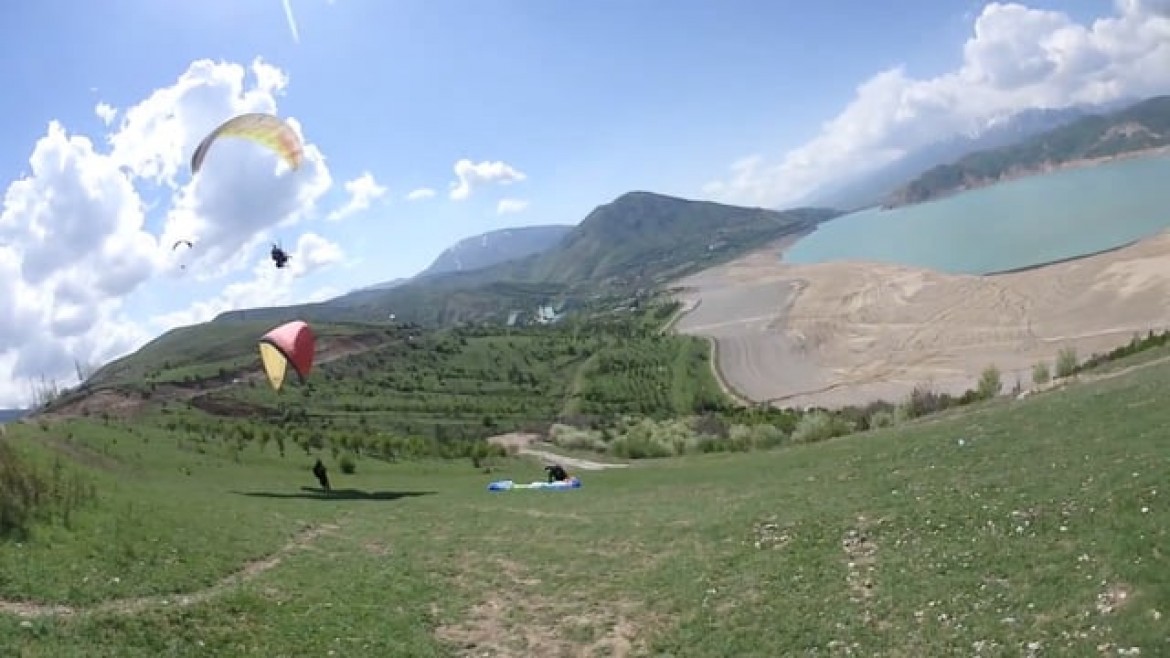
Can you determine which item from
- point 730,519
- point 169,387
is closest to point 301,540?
point 730,519

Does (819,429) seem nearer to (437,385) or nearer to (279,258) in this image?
(279,258)

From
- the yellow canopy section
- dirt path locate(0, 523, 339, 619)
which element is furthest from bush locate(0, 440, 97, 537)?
the yellow canopy section

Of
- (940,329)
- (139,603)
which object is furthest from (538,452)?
(940,329)

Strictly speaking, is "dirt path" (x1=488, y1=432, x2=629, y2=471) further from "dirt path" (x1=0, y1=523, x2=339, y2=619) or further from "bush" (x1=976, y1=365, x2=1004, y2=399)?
"dirt path" (x1=0, y1=523, x2=339, y2=619)

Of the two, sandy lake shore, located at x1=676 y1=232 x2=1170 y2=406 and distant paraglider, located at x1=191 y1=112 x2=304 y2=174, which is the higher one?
distant paraglider, located at x1=191 y1=112 x2=304 y2=174

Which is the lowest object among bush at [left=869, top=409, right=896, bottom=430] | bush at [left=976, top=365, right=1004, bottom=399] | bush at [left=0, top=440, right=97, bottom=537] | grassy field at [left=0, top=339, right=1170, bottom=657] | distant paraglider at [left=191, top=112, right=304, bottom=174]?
bush at [left=869, top=409, right=896, bottom=430]

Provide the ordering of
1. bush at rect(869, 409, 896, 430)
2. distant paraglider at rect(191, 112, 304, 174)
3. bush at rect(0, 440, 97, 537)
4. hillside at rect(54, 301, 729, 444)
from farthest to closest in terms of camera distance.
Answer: hillside at rect(54, 301, 729, 444) < bush at rect(869, 409, 896, 430) < distant paraglider at rect(191, 112, 304, 174) < bush at rect(0, 440, 97, 537)

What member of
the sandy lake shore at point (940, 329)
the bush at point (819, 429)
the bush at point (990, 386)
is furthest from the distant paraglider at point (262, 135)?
the sandy lake shore at point (940, 329)
